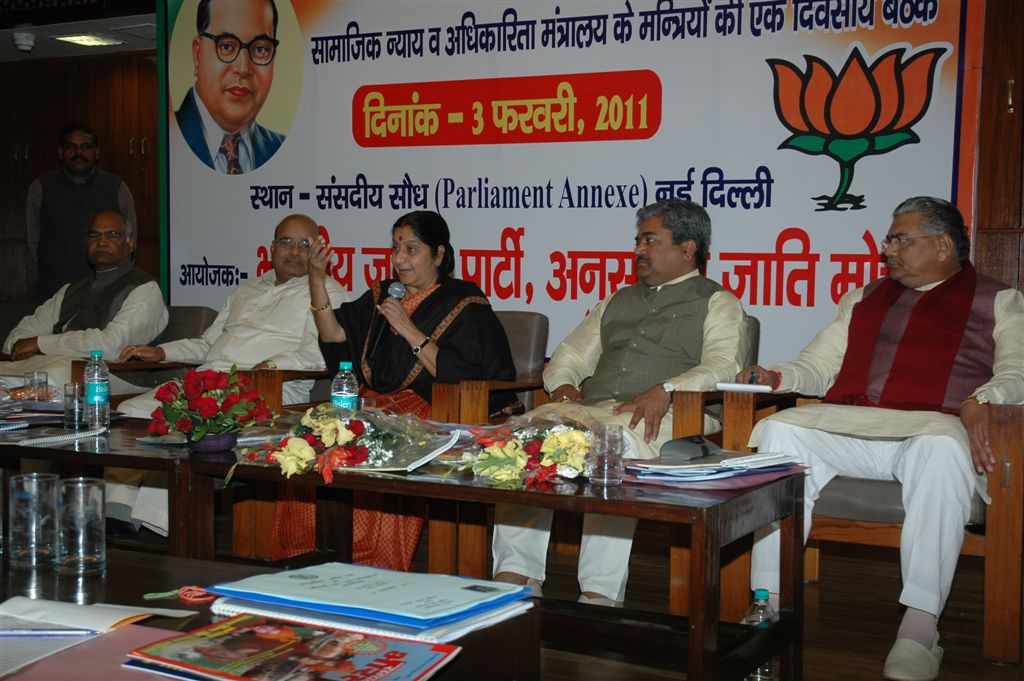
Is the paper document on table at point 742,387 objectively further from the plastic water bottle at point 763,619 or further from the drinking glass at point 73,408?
the drinking glass at point 73,408

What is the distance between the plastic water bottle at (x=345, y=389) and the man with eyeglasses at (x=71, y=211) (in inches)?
157

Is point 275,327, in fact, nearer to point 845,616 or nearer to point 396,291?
point 396,291

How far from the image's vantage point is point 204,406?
263 centimetres

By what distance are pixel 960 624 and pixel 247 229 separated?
12.3 feet

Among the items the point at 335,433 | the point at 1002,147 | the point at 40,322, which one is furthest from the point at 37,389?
the point at 1002,147

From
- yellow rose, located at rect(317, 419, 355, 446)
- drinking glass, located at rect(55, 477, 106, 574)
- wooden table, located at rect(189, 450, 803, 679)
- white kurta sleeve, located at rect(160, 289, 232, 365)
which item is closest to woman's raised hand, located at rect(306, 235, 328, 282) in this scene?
white kurta sleeve, located at rect(160, 289, 232, 365)

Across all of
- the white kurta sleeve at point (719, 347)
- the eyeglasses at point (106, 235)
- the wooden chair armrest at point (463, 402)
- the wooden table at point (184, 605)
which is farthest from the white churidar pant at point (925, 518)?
the eyeglasses at point (106, 235)

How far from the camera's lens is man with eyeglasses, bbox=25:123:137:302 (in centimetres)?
657

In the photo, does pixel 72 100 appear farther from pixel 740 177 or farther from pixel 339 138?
pixel 740 177

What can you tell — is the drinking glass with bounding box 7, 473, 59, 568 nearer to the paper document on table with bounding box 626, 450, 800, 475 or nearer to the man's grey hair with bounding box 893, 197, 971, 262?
the paper document on table with bounding box 626, 450, 800, 475

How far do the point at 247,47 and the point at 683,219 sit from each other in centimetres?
276

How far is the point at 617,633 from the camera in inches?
90.8

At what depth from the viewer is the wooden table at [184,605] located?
1.32 meters

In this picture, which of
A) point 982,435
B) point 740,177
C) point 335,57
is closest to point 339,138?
point 335,57
